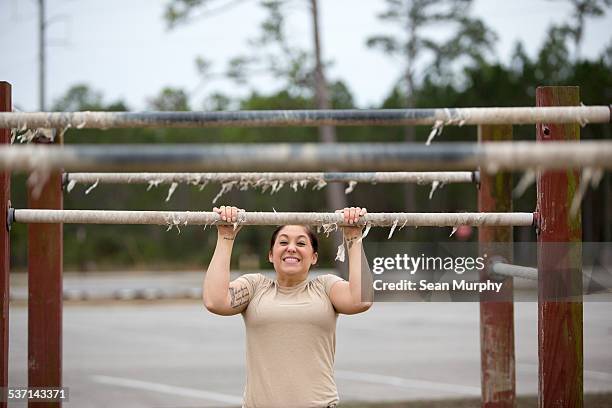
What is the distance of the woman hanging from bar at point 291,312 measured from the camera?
312 cm

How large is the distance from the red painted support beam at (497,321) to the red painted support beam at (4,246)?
209cm

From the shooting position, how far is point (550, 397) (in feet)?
10.4

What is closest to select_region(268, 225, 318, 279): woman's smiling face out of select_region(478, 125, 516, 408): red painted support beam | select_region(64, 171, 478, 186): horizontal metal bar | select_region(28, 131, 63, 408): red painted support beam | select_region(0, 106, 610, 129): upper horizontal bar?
select_region(64, 171, 478, 186): horizontal metal bar

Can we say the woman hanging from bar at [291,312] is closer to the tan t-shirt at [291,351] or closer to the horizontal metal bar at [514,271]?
the tan t-shirt at [291,351]

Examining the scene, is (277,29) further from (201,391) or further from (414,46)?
(201,391)

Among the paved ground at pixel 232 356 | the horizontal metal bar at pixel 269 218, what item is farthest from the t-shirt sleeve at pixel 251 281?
the paved ground at pixel 232 356

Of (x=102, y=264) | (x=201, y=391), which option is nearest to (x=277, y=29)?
(x=102, y=264)

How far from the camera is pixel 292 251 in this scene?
3.29 metres

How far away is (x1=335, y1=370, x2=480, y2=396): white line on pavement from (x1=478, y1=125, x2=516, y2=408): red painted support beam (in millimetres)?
3878

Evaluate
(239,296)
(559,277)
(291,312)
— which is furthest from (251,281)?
(559,277)

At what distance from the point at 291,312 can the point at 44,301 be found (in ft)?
4.24

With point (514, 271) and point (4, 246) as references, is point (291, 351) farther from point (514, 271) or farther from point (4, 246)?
point (4, 246)

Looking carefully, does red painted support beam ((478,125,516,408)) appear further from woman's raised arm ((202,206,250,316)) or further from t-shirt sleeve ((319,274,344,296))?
woman's raised arm ((202,206,250,316))

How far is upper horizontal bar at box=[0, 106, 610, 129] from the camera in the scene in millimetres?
2480
